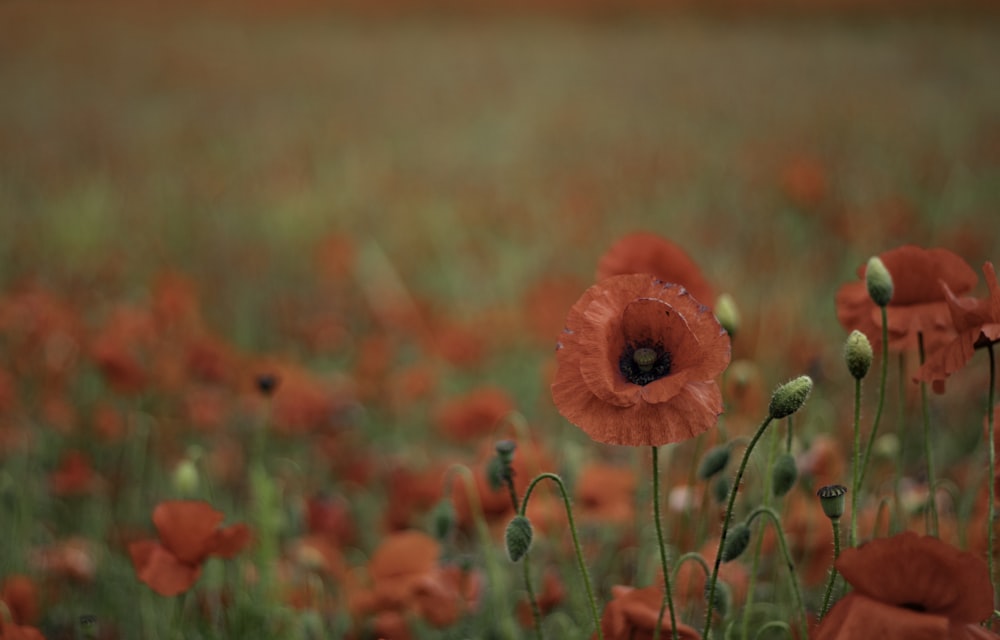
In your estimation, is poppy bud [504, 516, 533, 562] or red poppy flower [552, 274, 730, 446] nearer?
red poppy flower [552, 274, 730, 446]

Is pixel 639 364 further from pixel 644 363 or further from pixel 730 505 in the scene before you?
→ pixel 730 505

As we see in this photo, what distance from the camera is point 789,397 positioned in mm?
719

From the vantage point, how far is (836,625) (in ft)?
2.11

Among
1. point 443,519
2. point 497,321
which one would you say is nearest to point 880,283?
point 443,519

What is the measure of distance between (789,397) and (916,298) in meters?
0.29

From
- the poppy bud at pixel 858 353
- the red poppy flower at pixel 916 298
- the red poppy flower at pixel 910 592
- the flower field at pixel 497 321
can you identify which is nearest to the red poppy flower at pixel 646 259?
the flower field at pixel 497 321

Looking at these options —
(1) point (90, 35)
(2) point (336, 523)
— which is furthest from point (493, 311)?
(1) point (90, 35)

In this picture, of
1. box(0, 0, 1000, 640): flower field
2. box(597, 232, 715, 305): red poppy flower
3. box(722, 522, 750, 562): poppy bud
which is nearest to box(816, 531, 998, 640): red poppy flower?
box(0, 0, 1000, 640): flower field

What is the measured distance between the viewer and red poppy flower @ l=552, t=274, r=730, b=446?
0.70 metres

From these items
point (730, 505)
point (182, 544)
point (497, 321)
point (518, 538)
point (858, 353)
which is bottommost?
point (497, 321)

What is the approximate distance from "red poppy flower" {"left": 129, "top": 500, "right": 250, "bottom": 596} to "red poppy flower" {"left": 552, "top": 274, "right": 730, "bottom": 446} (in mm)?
454

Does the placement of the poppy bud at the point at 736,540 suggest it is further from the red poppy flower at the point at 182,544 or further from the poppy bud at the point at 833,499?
the red poppy flower at the point at 182,544

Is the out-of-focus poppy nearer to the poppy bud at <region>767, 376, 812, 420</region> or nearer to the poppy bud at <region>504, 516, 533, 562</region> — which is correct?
the poppy bud at <region>504, 516, 533, 562</region>

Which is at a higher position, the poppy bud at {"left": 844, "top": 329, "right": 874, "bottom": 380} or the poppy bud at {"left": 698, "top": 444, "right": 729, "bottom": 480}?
the poppy bud at {"left": 844, "top": 329, "right": 874, "bottom": 380}
